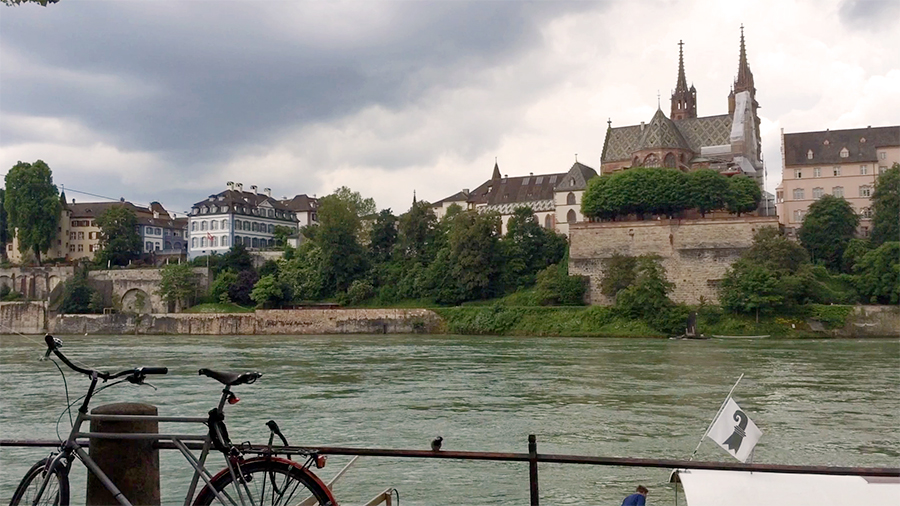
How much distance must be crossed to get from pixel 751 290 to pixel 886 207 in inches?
553

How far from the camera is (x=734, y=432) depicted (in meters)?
8.02

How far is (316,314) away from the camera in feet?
195

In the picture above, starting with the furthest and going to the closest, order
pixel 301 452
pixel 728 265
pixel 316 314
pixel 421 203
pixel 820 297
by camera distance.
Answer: pixel 421 203 → pixel 316 314 → pixel 728 265 → pixel 820 297 → pixel 301 452

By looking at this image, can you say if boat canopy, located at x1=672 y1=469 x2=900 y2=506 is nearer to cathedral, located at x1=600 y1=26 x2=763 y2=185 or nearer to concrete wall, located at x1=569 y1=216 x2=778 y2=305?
concrete wall, located at x1=569 y1=216 x2=778 y2=305

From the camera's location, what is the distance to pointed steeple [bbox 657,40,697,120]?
3226 inches

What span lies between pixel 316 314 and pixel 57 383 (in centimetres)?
3527

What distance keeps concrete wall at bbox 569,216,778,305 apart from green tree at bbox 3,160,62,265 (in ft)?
152

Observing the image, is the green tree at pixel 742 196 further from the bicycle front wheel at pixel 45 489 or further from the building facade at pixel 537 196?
the bicycle front wheel at pixel 45 489

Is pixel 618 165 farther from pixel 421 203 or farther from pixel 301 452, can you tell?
pixel 301 452

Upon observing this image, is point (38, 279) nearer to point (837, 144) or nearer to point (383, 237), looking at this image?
point (383, 237)

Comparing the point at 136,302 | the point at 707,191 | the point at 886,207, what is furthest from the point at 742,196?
the point at 136,302

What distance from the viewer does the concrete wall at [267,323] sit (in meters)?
57.4

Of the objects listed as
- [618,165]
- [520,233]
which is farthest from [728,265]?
[618,165]

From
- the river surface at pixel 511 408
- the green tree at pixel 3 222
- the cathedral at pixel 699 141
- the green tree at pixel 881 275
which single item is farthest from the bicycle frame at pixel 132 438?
the green tree at pixel 3 222
